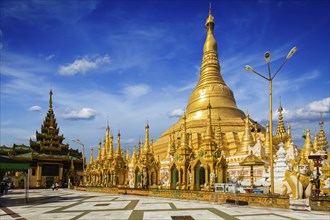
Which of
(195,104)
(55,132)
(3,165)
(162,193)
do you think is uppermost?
(195,104)

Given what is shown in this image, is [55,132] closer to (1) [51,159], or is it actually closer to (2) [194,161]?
(1) [51,159]

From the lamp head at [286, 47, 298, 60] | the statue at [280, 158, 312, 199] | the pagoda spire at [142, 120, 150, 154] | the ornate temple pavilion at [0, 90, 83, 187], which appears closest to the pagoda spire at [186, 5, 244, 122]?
the pagoda spire at [142, 120, 150, 154]

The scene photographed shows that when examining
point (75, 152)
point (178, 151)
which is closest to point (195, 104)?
point (75, 152)

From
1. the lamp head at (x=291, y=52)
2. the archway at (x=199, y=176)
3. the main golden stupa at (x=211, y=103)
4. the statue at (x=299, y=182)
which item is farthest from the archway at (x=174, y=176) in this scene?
the main golden stupa at (x=211, y=103)

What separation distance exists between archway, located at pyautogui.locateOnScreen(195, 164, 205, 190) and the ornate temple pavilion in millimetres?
38953

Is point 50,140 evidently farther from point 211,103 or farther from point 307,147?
point 307,147

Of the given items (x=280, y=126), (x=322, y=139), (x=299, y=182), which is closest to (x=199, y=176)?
(x=299, y=182)

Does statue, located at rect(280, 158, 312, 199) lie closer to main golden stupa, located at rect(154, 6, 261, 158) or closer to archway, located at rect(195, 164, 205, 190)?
archway, located at rect(195, 164, 205, 190)

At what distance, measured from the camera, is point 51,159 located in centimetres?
5719

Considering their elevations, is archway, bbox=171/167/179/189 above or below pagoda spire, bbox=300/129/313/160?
below

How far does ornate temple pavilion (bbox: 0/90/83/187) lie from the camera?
54.8m

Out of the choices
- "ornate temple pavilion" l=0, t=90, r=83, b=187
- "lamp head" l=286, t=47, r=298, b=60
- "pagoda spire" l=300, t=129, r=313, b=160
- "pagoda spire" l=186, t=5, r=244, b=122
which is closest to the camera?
"lamp head" l=286, t=47, r=298, b=60

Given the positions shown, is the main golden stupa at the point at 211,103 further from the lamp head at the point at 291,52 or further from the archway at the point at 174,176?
the lamp head at the point at 291,52

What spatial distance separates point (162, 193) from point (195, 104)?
116 feet
